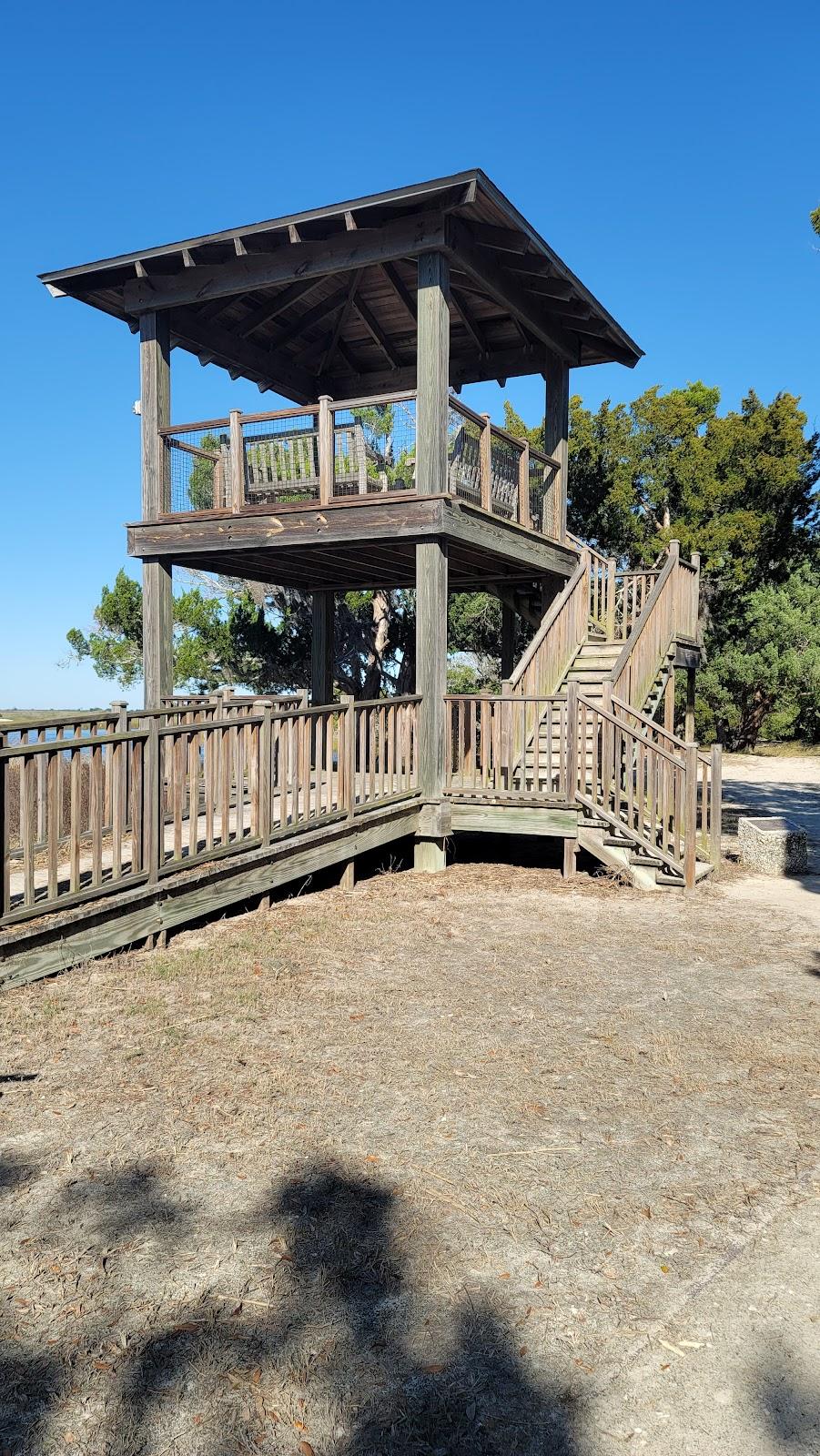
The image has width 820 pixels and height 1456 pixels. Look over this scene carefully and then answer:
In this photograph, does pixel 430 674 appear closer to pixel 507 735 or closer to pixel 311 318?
pixel 507 735

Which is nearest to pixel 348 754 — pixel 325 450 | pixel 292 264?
pixel 325 450

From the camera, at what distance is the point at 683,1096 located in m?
4.96

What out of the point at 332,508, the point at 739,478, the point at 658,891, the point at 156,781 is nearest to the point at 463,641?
the point at 739,478

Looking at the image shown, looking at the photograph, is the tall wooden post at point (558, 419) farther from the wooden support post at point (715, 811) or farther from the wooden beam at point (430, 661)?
the wooden support post at point (715, 811)

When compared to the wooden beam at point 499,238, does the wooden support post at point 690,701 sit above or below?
below

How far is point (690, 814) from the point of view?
10180mm

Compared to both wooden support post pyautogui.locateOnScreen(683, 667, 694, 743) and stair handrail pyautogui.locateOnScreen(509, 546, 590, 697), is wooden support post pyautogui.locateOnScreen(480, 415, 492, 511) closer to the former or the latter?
stair handrail pyautogui.locateOnScreen(509, 546, 590, 697)

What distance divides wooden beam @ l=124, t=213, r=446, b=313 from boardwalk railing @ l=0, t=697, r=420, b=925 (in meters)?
5.22

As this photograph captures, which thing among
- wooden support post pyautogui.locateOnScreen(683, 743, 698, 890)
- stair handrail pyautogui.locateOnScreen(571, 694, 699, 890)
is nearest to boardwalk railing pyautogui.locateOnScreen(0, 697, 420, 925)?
stair handrail pyautogui.locateOnScreen(571, 694, 699, 890)

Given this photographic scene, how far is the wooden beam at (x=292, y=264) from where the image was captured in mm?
11078

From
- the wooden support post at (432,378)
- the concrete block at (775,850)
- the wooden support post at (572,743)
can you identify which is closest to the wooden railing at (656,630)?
the wooden support post at (572,743)

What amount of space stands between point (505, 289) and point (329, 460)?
11.6 ft

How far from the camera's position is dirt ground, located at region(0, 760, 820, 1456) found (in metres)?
2.77

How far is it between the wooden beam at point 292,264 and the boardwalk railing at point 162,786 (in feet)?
17.1
